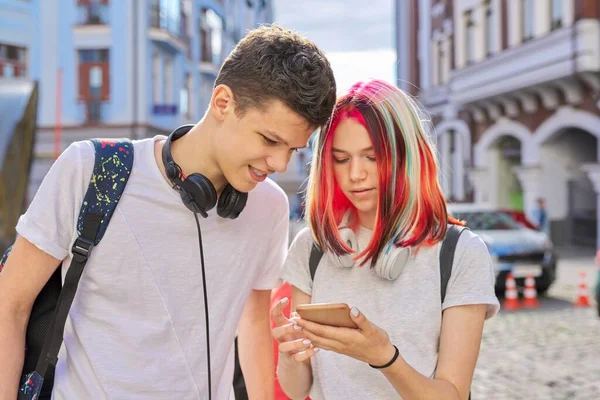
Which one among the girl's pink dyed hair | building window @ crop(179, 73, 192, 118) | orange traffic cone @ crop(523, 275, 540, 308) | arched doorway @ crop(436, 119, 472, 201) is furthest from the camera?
building window @ crop(179, 73, 192, 118)

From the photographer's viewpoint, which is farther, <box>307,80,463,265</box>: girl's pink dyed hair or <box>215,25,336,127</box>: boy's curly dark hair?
<box>307,80,463,265</box>: girl's pink dyed hair

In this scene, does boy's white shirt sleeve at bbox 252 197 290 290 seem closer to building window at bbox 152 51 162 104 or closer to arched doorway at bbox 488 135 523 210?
arched doorway at bbox 488 135 523 210

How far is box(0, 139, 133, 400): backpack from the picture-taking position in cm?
194

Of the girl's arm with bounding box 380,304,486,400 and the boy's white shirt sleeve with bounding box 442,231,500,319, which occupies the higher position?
the boy's white shirt sleeve with bounding box 442,231,500,319

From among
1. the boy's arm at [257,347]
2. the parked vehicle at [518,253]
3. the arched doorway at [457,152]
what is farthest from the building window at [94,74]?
the boy's arm at [257,347]

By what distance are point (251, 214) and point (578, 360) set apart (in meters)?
5.99

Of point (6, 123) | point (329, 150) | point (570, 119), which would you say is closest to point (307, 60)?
point (329, 150)

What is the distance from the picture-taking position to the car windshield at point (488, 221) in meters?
12.2

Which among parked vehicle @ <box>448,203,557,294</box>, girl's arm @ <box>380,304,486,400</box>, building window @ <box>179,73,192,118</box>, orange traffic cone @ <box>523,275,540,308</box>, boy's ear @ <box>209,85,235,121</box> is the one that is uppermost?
building window @ <box>179,73,192,118</box>

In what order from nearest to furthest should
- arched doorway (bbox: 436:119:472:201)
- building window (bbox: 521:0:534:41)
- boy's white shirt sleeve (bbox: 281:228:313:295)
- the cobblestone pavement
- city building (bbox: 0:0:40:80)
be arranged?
boy's white shirt sleeve (bbox: 281:228:313:295) < the cobblestone pavement < building window (bbox: 521:0:534:41) < city building (bbox: 0:0:40:80) < arched doorway (bbox: 436:119:472:201)

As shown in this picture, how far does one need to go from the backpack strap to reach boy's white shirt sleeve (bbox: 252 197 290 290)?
1.90 feet

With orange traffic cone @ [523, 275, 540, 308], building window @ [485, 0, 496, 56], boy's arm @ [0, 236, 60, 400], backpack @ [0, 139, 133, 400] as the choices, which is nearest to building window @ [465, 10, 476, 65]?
building window @ [485, 0, 496, 56]

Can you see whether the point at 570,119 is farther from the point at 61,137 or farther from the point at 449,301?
the point at 449,301

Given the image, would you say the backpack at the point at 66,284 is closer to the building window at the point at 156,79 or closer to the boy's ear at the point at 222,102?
the boy's ear at the point at 222,102
